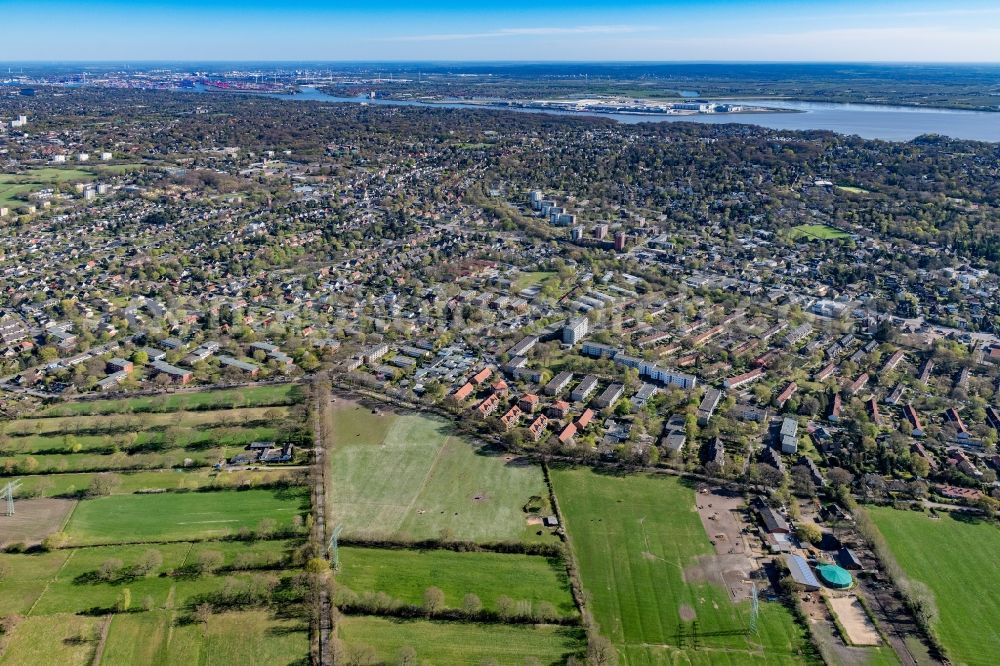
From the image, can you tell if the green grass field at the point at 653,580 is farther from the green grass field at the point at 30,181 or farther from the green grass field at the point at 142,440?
the green grass field at the point at 30,181

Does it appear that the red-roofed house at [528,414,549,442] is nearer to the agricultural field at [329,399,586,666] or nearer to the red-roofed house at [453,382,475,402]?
the agricultural field at [329,399,586,666]

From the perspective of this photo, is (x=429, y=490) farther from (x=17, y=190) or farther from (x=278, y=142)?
(x=278, y=142)

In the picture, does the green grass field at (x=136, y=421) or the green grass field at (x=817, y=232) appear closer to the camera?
the green grass field at (x=136, y=421)

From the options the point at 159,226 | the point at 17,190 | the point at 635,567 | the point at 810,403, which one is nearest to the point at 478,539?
the point at 635,567

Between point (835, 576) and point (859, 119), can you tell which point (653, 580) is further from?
point (859, 119)

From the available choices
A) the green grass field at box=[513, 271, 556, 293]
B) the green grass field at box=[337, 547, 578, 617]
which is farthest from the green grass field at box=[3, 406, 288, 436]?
the green grass field at box=[513, 271, 556, 293]

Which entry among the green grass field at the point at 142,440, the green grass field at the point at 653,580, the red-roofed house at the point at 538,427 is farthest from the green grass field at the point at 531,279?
the green grass field at the point at 653,580

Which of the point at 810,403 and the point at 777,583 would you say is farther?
the point at 810,403
